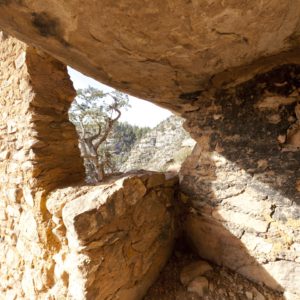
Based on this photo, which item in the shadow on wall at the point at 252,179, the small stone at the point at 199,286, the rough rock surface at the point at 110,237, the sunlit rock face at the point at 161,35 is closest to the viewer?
the sunlit rock face at the point at 161,35

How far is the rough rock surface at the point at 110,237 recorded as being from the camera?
127cm

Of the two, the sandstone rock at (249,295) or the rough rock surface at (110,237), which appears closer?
the rough rock surface at (110,237)

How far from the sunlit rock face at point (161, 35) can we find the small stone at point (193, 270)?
57.7 inches

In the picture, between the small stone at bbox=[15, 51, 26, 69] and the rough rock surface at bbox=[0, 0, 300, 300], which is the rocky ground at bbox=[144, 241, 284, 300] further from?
the small stone at bbox=[15, 51, 26, 69]

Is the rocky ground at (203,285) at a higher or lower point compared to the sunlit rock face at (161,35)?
lower

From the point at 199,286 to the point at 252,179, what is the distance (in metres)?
0.88

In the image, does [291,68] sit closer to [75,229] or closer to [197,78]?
[197,78]

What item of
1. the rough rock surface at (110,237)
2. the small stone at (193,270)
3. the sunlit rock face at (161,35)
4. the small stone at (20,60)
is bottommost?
the small stone at (193,270)

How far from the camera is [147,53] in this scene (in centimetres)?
122

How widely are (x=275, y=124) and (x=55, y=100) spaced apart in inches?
64.5

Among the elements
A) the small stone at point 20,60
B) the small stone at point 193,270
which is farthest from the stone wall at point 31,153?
the small stone at point 193,270

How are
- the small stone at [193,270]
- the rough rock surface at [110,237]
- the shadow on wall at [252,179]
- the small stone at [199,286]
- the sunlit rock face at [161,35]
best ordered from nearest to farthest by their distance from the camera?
1. the sunlit rock face at [161,35]
2. the rough rock surface at [110,237]
3. the shadow on wall at [252,179]
4. the small stone at [199,286]
5. the small stone at [193,270]

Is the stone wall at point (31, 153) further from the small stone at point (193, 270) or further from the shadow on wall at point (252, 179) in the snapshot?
the shadow on wall at point (252, 179)

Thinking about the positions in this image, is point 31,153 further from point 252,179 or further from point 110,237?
point 252,179
